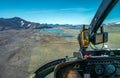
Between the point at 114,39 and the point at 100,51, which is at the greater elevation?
the point at 100,51

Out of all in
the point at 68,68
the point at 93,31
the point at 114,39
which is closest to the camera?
the point at 68,68

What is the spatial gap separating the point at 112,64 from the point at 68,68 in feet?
3.65

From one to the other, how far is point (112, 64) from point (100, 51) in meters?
2.10

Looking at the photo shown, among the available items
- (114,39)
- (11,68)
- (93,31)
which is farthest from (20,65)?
(114,39)

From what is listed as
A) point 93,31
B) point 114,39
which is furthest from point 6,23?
point 93,31

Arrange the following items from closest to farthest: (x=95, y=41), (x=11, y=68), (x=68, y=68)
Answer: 1. (x=68, y=68)
2. (x=95, y=41)
3. (x=11, y=68)

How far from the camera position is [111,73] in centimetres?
604

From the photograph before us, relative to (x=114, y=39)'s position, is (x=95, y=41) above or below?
above

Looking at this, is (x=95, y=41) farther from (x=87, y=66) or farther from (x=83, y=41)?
(x=87, y=66)

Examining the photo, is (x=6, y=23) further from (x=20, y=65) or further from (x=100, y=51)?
(x=100, y=51)

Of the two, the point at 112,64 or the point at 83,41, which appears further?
the point at 83,41

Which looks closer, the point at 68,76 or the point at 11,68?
the point at 68,76

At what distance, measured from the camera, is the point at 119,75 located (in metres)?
6.01

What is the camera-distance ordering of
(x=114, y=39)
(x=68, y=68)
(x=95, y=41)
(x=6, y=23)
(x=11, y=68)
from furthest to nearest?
(x=6, y=23), (x=114, y=39), (x=11, y=68), (x=95, y=41), (x=68, y=68)
